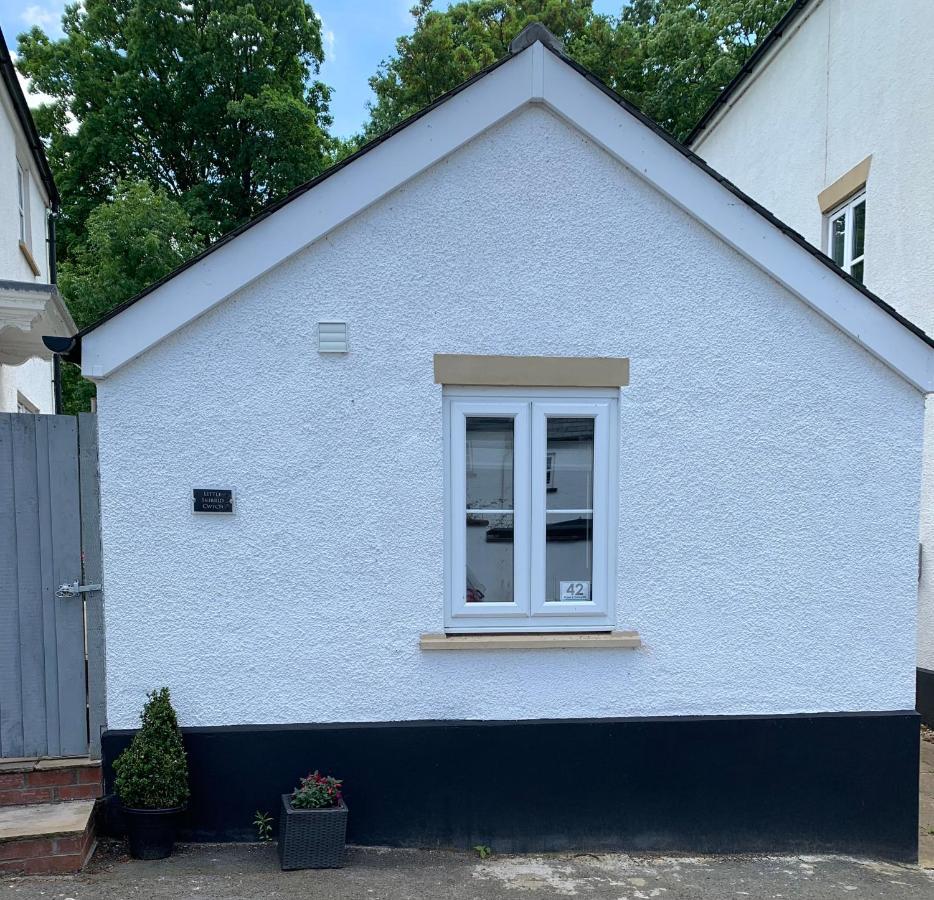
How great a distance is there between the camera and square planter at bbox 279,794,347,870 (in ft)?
14.1

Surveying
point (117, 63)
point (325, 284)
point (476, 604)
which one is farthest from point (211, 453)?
point (117, 63)

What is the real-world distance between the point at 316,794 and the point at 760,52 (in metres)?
10.8

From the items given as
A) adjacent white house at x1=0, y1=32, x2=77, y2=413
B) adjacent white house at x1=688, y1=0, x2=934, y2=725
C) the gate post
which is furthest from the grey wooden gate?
adjacent white house at x1=688, y1=0, x2=934, y2=725

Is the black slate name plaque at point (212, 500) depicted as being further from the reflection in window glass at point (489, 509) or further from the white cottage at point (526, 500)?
the reflection in window glass at point (489, 509)

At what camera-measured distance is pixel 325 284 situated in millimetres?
4539

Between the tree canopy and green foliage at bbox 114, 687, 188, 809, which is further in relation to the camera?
the tree canopy

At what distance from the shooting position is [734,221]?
471 cm

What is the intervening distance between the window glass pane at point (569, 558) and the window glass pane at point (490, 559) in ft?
0.82

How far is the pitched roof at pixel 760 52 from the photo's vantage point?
958 cm

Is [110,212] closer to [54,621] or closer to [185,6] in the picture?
[54,621]

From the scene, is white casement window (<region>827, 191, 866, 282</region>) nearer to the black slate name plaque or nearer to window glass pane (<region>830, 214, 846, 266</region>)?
window glass pane (<region>830, 214, 846, 266</region>)

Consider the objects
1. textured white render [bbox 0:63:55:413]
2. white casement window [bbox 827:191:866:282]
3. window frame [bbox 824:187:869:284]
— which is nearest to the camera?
textured white render [bbox 0:63:55:413]

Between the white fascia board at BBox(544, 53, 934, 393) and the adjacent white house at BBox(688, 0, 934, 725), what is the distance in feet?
10.2

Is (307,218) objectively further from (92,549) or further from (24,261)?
(24,261)
